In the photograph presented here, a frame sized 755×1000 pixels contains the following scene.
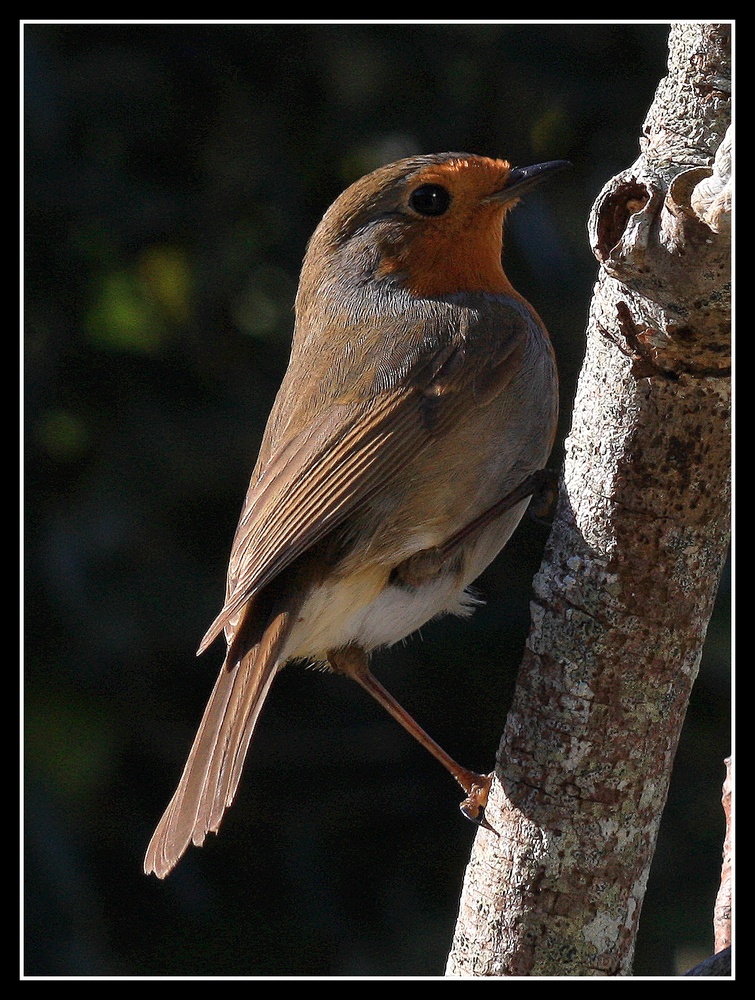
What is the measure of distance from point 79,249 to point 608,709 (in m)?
2.27

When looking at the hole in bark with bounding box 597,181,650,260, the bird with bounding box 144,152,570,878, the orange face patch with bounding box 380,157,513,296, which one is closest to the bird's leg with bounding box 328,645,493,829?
the bird with bounding box 144,152,570,878

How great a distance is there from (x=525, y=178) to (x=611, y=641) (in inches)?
64.4

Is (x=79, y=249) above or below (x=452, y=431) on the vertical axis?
above

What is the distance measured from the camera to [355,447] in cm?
356

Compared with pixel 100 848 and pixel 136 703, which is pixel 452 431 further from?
pixel 100 848

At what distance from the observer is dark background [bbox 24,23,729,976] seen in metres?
3.94

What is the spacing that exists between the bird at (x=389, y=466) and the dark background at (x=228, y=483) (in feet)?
1.17

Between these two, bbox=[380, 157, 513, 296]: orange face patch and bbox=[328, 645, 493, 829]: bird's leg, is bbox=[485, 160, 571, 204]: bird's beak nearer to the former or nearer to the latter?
bbox=[380, 157, 513, 296]: orange face patch

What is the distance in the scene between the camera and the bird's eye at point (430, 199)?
3.90 m

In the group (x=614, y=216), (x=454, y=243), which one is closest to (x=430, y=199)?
(x=454, y=243)

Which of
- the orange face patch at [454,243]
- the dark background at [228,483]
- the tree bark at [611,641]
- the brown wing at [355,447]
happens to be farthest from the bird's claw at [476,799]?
the orange face patch at [454,243]

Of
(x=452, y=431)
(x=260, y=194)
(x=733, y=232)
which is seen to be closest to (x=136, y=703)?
(x=452, y=431)

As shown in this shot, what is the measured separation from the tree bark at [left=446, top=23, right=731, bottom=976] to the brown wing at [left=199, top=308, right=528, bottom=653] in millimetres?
715

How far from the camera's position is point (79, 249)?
4027mm
